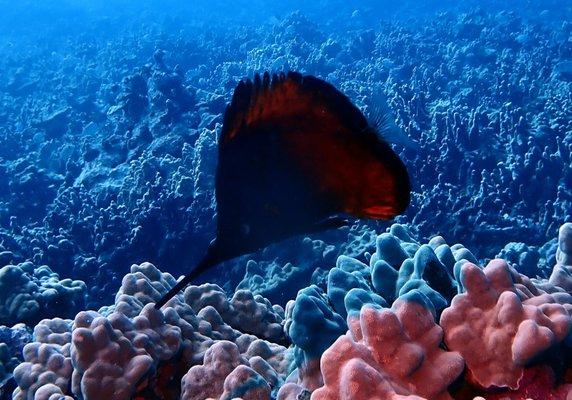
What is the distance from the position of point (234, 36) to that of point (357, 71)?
1114 centimetres

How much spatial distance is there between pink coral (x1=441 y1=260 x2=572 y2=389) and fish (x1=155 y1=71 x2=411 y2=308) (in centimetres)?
66

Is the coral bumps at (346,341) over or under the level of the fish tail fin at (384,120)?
under

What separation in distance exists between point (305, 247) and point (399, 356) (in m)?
4.56

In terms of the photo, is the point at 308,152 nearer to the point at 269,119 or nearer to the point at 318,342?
the point at 269,119

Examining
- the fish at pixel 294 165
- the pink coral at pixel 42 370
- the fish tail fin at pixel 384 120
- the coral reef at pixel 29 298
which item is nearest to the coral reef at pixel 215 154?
the fish tail fin at pixel 384 120

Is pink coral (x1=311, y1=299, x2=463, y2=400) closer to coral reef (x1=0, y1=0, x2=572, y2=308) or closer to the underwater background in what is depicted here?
the underwater background

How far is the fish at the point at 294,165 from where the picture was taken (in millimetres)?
1463

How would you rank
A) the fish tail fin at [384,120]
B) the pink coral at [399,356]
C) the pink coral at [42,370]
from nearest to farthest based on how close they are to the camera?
the fish tail fin at [384,120], the pink coral at [399,356], the pink coral at [42,370]

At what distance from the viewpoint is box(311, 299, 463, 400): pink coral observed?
164cm

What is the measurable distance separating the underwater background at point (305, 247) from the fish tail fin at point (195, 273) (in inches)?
21.8

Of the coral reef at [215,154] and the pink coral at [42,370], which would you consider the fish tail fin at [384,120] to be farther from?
the pink coral at [42,370]

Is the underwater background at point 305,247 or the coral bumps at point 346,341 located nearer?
the coral bumps at point 346,341

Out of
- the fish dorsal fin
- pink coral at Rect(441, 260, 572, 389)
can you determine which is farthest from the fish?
pink coral at Rect(441, 260, 572, 389)

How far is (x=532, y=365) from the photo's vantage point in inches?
68.0
